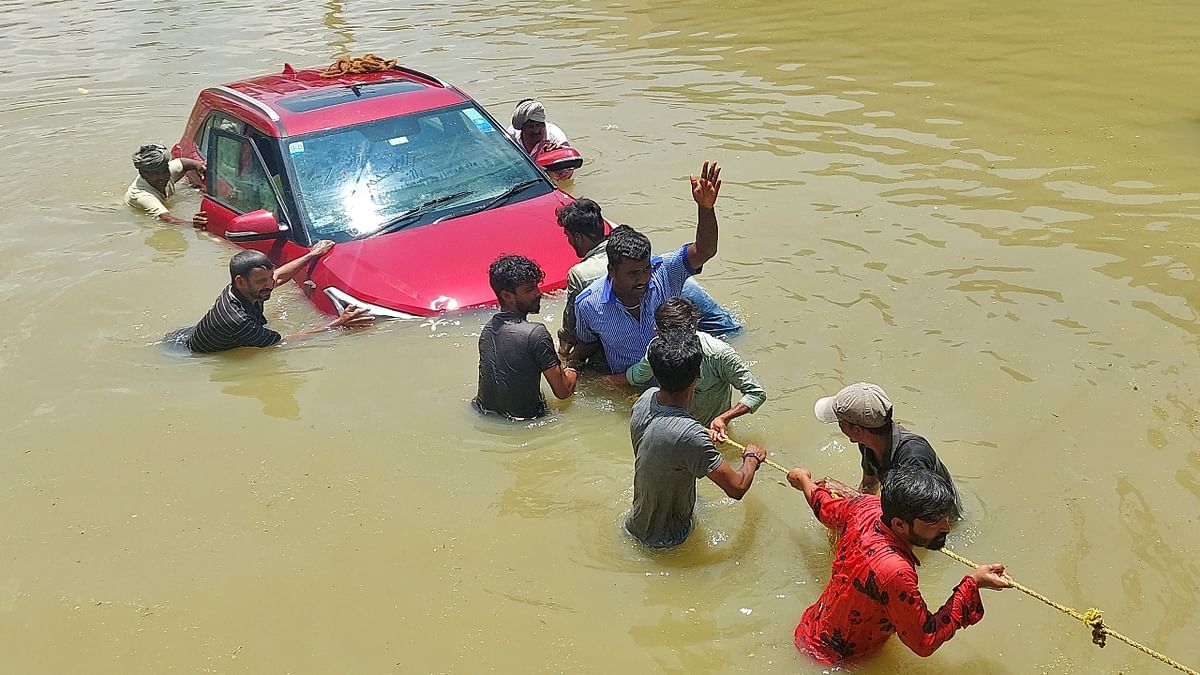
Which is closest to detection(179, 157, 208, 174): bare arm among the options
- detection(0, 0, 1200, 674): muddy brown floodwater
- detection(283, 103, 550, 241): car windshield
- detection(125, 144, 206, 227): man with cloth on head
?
detection(125, 144, 206, 227): man with cloth on head

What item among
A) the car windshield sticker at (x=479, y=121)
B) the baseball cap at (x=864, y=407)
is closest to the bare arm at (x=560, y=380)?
the baseball cap at (x=864, y=407)

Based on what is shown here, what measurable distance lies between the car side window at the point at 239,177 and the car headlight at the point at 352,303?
2.62 ft

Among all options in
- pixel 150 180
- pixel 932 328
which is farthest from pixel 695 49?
pixel 932 328

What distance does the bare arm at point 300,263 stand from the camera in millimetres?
6402

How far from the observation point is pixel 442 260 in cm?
634

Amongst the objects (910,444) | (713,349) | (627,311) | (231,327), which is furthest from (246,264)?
(910,444)

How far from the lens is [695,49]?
45.5 ft

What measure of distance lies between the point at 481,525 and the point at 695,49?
10530mm

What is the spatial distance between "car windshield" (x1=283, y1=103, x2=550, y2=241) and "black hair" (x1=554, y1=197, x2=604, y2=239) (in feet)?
4.56

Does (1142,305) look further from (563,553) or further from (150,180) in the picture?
(150,180)

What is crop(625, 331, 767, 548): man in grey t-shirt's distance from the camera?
3951 mm

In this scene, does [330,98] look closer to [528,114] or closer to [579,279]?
[528,114]

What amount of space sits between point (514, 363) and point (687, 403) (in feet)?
4.46

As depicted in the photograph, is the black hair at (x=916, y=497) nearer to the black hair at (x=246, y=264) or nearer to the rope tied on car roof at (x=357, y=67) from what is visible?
the black hair at (x=246, y=264)
